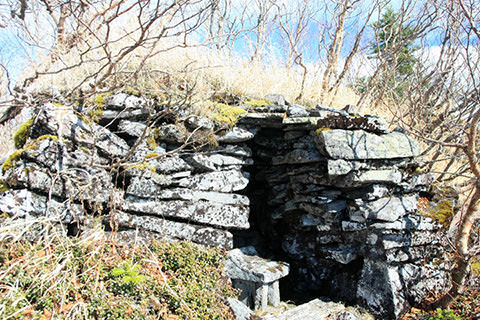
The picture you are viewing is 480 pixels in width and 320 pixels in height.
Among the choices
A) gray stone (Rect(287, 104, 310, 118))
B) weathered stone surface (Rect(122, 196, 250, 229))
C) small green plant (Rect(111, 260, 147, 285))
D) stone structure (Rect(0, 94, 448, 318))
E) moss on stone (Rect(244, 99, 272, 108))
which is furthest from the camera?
moss on stone (Rect(244, 99, 272, 108))

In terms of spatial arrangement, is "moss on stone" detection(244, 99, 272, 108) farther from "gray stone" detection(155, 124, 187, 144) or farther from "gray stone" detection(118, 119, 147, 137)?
"gray stone" detection(118, 119, 147, 137)

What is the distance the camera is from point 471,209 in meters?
4.06

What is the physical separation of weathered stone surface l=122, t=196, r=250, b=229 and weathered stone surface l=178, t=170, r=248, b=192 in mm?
234

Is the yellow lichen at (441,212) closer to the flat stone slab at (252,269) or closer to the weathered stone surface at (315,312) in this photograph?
the weathered stone surface at (315,312)

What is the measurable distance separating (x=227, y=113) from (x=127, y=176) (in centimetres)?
166

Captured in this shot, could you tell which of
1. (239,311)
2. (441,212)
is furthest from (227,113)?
(441,212)

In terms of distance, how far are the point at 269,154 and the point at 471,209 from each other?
2.83 metres

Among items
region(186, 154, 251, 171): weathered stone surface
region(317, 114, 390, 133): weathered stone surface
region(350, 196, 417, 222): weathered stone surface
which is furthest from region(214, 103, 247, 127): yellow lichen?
region(350, 196, 417, 222): weathered stone surface

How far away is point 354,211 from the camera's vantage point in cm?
461

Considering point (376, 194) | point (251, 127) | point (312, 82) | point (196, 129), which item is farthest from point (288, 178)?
point (312, 82)

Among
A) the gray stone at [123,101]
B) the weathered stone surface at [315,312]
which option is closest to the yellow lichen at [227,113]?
the gray stone at [123,101]

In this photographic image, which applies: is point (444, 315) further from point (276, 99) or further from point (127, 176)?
point (127, 176)

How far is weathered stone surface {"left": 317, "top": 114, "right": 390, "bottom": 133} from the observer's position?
469cm

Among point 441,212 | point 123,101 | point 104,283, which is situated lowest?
point 104,283
